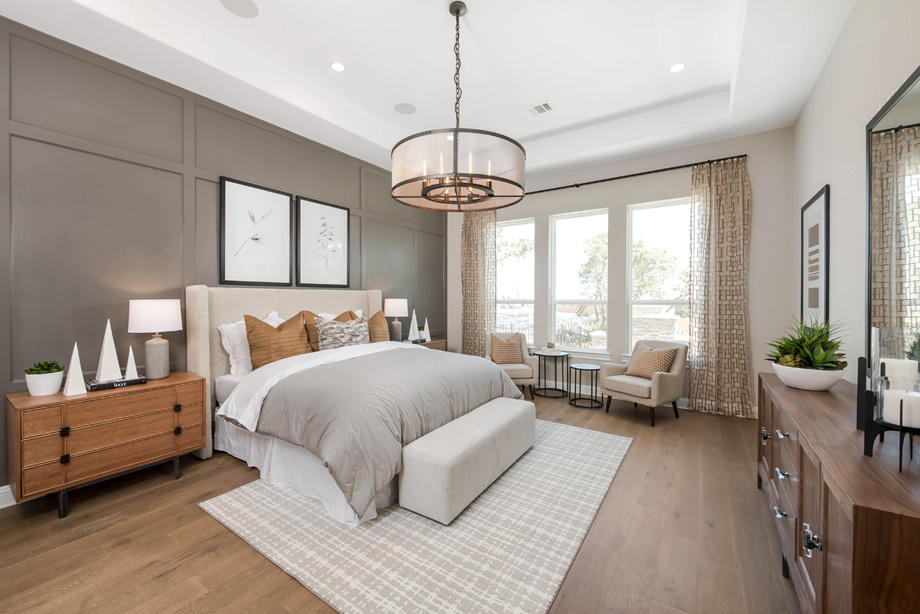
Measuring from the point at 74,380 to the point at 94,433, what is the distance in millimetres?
347

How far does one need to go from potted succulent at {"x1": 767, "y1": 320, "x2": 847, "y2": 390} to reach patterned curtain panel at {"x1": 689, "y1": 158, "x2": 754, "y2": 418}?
2135 mm

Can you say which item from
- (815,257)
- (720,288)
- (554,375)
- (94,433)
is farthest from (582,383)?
(94,433)

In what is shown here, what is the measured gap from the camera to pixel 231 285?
Result: 349 centimetres

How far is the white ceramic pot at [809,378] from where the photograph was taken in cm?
188

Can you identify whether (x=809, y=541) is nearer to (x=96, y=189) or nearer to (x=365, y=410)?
(x=365, y=410)

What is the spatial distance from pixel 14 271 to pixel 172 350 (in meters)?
1.02

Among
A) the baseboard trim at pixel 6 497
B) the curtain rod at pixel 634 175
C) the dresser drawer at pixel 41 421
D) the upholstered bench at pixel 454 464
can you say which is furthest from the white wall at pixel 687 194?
Result: the baseboard trim at pixel 6 497

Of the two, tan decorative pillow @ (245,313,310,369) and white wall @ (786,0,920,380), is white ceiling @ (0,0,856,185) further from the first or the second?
tan decorative pillow @ (245,313,310,369)

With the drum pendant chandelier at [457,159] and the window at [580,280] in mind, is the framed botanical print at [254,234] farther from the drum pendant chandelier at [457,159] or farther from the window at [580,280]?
the window at [580,280]

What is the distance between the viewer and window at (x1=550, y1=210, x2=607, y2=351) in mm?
4902

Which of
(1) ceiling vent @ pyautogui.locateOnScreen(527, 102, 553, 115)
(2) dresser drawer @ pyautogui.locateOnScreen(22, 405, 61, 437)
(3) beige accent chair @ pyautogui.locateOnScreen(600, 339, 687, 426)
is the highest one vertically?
(1) ceiling vent @ pyautogui.locateOnScreen(527, 102, 553, 115)

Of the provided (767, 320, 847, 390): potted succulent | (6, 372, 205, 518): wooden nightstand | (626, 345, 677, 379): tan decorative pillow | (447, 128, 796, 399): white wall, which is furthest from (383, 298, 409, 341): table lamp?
(767, 320, 847, 390): potted succulent

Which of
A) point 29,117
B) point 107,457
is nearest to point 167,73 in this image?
point 29,117

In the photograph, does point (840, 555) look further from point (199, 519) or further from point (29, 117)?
point (29, 117)
